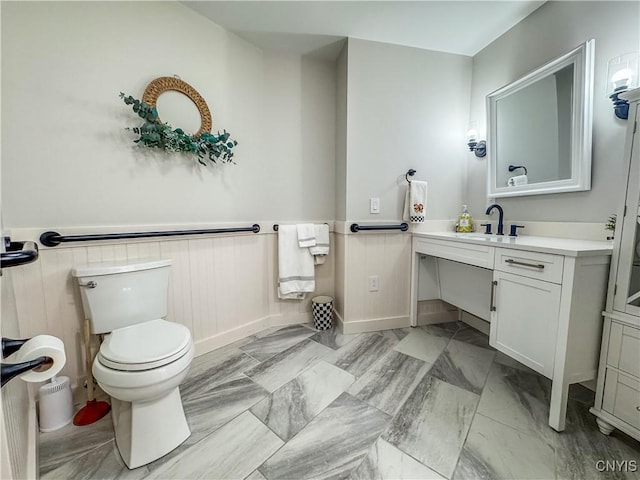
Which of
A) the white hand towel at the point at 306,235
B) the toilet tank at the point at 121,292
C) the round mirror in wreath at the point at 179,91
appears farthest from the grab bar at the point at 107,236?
the round mirror in wreath at the point at 179,91

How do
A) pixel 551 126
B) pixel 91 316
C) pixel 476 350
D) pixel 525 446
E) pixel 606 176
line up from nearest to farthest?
pixel 525 446, pixel 91 316, pixel 606 176, pixel 551 126, pixel 476 350

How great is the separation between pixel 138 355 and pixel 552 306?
1745 millimetres

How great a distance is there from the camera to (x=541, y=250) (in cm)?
118

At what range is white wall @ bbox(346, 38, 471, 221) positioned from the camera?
6.55 ft

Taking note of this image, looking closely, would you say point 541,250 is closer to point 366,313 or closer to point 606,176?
point 606,176

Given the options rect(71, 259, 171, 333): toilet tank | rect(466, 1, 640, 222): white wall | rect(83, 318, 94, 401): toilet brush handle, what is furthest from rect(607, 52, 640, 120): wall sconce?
rect(83, 318, 94, 401): toilet brush handle

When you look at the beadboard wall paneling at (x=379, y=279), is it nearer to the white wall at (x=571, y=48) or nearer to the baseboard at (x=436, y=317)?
the baseboard at (x=436, y=317)

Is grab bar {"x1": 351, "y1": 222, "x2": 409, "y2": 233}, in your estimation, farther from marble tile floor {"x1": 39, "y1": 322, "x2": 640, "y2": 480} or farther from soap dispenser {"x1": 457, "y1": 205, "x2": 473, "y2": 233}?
marble tile floor {"x1": 39, "y1": 322, "x2": 640, "y2": 480}

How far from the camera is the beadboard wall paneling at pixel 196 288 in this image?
4.25 ft

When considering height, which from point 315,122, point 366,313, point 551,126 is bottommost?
point 366,313

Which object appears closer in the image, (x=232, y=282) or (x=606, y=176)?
(x=606, y=176)

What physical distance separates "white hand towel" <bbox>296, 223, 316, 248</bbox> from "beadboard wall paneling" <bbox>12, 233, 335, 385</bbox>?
0.77 feet

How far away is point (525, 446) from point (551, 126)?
1.72m

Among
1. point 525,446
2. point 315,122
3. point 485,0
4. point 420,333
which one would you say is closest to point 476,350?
point 420,333
